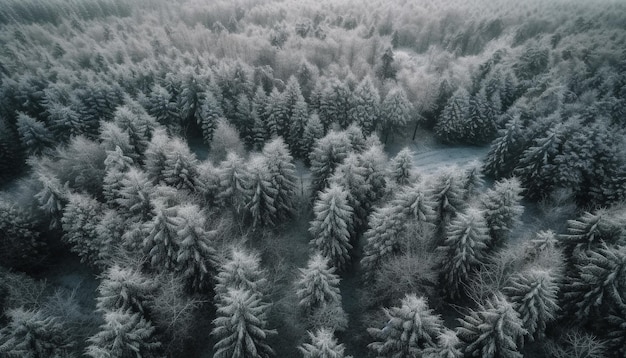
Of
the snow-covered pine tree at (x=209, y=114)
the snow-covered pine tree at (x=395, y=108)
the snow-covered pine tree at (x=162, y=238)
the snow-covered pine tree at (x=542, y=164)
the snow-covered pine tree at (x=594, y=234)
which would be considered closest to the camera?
the snow-covered pine tree at (x=594, y=234)

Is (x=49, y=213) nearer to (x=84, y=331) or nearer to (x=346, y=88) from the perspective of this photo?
(x=84, y=331)

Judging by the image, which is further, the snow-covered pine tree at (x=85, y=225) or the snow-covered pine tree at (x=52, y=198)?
the snow-covered pine tree at (x=52, y=198)

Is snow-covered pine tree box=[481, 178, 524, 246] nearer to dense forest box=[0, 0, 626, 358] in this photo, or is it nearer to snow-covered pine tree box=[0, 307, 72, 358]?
dense forest box=[0, 0, 626, 358]

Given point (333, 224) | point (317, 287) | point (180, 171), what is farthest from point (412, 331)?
point (180, 171)

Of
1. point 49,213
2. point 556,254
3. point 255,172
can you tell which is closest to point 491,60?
point 556,254

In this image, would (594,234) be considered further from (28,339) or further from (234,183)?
(28,339)

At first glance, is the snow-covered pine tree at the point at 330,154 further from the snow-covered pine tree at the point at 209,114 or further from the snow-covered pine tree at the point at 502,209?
the snow-covered pine tree at the point at 209,114

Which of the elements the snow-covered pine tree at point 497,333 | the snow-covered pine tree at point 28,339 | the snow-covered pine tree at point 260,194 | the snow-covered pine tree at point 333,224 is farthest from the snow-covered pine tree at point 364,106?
the snow-covered pine tree at point 28,339

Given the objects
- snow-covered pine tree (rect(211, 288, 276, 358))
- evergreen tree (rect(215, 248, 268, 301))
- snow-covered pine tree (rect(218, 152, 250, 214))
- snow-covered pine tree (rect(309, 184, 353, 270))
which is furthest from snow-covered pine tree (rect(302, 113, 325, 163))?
snow-covered pine tree (rect(211, 288, 276, 358))
